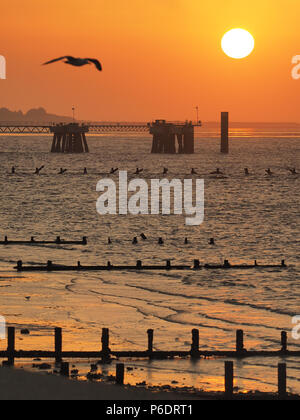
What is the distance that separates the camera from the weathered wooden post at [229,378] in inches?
876

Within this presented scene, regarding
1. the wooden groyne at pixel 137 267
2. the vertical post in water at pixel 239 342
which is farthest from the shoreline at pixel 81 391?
the wooden groyne at pixel 137 267

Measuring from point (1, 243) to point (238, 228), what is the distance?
27.6 metres

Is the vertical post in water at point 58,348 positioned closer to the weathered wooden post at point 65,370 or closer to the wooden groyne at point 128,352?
the wooden groyne at point 128,352

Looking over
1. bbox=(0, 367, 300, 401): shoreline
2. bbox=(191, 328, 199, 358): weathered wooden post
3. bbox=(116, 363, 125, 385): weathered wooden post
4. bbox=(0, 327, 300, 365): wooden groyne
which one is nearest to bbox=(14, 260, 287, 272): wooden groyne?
bbox=(0, 327, 300, 365): wooden groyne

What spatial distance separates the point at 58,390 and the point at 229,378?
13.8ft

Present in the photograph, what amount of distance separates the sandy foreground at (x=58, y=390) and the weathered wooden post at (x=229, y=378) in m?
1.12

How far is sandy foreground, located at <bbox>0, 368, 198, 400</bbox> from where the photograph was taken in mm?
20781

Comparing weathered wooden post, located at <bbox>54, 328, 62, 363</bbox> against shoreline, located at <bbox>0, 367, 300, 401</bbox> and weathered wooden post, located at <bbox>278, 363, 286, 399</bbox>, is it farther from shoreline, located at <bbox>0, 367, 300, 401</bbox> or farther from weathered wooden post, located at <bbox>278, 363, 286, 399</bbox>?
weathered wooden post, located at <bbox>278, 363, 286, 399</bbox>

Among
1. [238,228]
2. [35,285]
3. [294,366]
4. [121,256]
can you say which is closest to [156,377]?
[294,366]

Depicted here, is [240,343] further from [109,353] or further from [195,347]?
[109,353]

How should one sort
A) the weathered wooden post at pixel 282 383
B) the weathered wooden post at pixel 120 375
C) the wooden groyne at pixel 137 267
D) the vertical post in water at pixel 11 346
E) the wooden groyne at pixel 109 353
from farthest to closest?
the wooden groyne at pixel 137 267
the wooden groyne at pixel 109 353
the vertical post in water at pixel 11 346
the weathered wooden post at pixel 120 375
the weathered wooden post at pixel 282 383

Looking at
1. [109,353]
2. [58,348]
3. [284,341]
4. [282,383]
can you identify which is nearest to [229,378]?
[282,383]

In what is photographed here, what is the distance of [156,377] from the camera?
87.5ft

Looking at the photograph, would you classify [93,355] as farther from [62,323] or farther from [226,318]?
[226,318]
